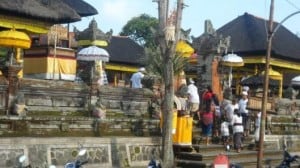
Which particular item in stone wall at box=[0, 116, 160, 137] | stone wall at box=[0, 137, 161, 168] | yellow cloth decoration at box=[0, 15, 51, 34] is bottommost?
stone wall at box=[0, 137, 161, 168]

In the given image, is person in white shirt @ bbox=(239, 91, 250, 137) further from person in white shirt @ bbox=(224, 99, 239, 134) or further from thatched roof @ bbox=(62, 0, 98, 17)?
thatched roof @ bbox=(62, 0, 98, 17)

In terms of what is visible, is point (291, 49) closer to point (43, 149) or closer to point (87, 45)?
point (87, 45)

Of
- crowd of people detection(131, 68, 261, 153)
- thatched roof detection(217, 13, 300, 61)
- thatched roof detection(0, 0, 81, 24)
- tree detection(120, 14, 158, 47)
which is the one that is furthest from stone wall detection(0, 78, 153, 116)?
tree detection(120, 14, 158, 47)

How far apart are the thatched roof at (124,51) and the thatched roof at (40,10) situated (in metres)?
19.0

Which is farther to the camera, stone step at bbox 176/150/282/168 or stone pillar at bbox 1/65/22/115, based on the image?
stone step at bbox 176/150/282/168

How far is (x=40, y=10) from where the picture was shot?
70.2 ft

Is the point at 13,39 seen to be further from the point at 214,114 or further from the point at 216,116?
the point at 216,116

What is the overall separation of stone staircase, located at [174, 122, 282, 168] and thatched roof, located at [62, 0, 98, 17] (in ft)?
41.9

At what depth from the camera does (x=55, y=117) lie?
1443 centimetres

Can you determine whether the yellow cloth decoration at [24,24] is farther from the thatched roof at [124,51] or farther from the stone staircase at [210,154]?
the thatched roof at [124,51]

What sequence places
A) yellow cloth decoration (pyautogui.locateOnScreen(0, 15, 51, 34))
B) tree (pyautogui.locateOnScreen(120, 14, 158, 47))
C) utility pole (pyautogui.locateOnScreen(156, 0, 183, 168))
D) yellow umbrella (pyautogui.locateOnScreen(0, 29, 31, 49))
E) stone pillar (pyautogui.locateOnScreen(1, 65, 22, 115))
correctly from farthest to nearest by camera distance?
1. tree (pyautogui.locateOnScreen(120, 14, 158, 47))
2. yellow cloth decoration (pyautogui.locateOnScreen(0, 15, 51, 34))
3. yellow umbrella (pyautogui.locateOnScreen(0, 29, 31, 49))
4. utility pole (pyautogui.locateOnScreen(156, 0, 183, 168))
5. stone pillar (pyautogui.locateOnScreen(1, 65, 22, 115))

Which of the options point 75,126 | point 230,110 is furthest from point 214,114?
point 75,126

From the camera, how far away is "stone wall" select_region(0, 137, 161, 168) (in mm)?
12969

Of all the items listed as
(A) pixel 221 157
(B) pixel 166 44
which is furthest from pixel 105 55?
(A) pixel 221 157
